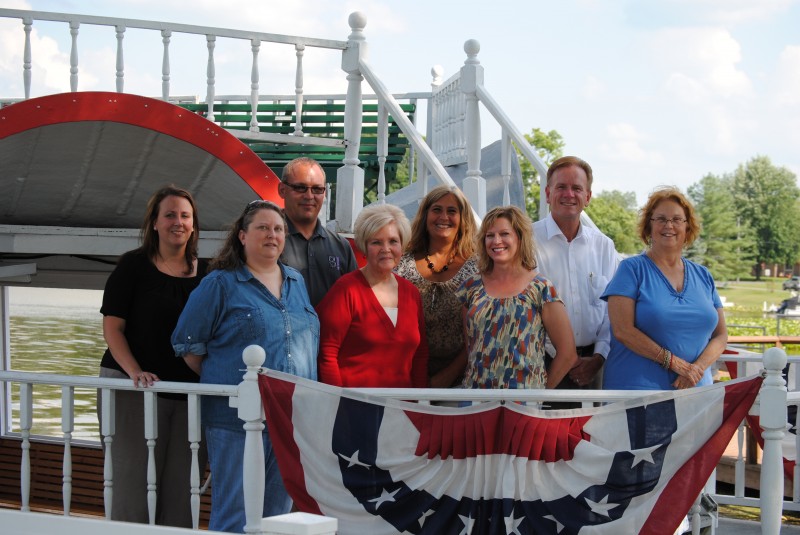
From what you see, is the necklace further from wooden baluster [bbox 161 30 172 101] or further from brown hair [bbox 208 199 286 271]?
wooden baluster [bbox 161 30 172 101]

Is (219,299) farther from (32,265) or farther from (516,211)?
(32,265)

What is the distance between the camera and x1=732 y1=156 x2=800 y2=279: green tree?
87188 mm

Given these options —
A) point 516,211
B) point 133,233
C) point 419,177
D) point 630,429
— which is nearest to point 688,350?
point 630,429

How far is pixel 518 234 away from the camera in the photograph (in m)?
4.30

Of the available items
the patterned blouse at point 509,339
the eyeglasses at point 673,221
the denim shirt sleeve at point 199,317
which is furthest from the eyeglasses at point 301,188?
the eyeglasses at point 673,221

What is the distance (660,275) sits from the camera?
4.31 meters

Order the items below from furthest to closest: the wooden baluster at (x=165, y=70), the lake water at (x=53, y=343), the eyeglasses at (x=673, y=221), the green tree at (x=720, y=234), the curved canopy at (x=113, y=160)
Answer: the green tree at (x=720, y=234), the lake water at (x=53, y=343), the wooden baluster at (x=165, y=70), the curved canopy at (x=113, y=160), the eyeglasses at (x=673, y=221)

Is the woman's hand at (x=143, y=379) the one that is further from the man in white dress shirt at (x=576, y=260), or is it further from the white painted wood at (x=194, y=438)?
the man in white dress shirt at (x=576, y=260)

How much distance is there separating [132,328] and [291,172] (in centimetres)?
106

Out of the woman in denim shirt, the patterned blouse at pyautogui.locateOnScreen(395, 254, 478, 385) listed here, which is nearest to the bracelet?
the patterned blouse at pyautogui.locateOnScreen(395, 254, 478, 385)

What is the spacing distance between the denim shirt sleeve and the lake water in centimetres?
810

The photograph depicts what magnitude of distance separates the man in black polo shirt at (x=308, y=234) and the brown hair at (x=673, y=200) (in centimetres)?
147

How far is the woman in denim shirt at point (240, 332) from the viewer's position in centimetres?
402

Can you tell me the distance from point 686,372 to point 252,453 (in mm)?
1888
